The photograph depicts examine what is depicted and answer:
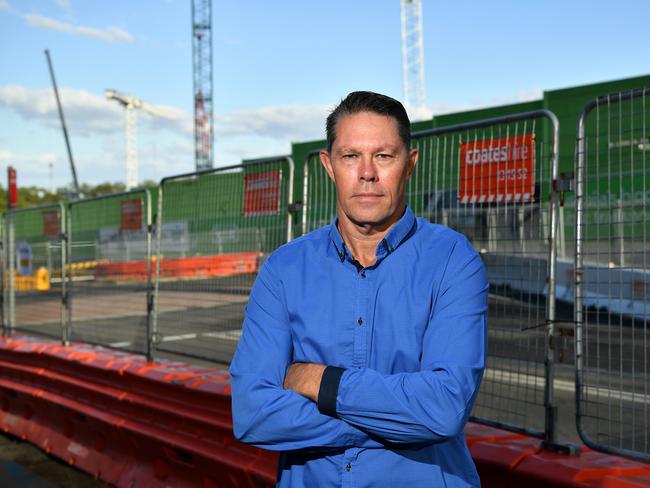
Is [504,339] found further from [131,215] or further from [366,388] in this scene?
[131,215]

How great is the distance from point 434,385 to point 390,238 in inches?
19.0

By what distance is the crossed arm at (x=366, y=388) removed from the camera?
6.27 feet

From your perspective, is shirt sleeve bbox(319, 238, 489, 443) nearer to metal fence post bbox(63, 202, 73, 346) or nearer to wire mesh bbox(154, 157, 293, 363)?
wire mesh bbox(154, 157, 293, 363)

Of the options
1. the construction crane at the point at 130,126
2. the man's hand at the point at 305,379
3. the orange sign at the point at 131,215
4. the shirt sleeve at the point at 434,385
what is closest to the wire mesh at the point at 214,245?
the orange sign at the point at 131,215

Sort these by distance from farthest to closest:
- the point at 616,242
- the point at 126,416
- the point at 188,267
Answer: the point at 188,267
the point at 126,416
the point at 616,242

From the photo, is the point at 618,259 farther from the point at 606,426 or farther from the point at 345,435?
the point at 606,426

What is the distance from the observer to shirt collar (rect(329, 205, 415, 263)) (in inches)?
85.0

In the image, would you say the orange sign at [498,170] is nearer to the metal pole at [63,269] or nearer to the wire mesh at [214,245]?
the wire mesh at [214,245]

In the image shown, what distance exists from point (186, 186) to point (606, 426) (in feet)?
14.7

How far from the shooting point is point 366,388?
75.8 inches

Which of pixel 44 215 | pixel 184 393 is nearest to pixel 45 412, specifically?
pixel 184 393

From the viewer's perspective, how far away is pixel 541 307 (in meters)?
3.90

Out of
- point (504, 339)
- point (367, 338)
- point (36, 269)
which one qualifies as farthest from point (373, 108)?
point (36, 269)

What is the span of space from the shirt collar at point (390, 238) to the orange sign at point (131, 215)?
5.46 meters
